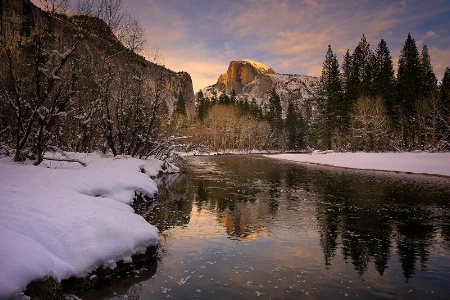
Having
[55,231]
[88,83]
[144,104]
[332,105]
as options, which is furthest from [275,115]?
[55,231]

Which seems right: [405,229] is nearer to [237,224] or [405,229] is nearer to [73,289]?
[237,224]

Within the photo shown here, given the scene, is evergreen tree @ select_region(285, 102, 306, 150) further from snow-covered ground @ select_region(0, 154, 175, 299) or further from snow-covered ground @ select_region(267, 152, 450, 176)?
snow-covered ground @ select_region(0, 154, 175, 299)

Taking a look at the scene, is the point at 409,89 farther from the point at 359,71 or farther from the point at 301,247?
the point at 301,247

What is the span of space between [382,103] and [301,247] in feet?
160

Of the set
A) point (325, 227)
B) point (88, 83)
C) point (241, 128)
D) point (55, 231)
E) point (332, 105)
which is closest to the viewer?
point (55, 231)

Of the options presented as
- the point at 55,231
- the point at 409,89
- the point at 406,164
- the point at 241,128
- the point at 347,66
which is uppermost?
the point at 347,66

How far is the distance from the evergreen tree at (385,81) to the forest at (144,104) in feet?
0.68

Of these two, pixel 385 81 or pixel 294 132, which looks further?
pixel 294 132

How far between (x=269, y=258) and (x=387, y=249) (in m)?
3.50

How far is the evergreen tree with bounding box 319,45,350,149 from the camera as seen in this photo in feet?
189

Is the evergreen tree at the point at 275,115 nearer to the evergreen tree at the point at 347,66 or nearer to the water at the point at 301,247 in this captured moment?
the evergreen tree at the point at 347,66

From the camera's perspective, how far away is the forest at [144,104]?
1449 centimetres

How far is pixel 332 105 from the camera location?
59062mm

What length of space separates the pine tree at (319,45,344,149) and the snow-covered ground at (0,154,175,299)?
2091 inches
